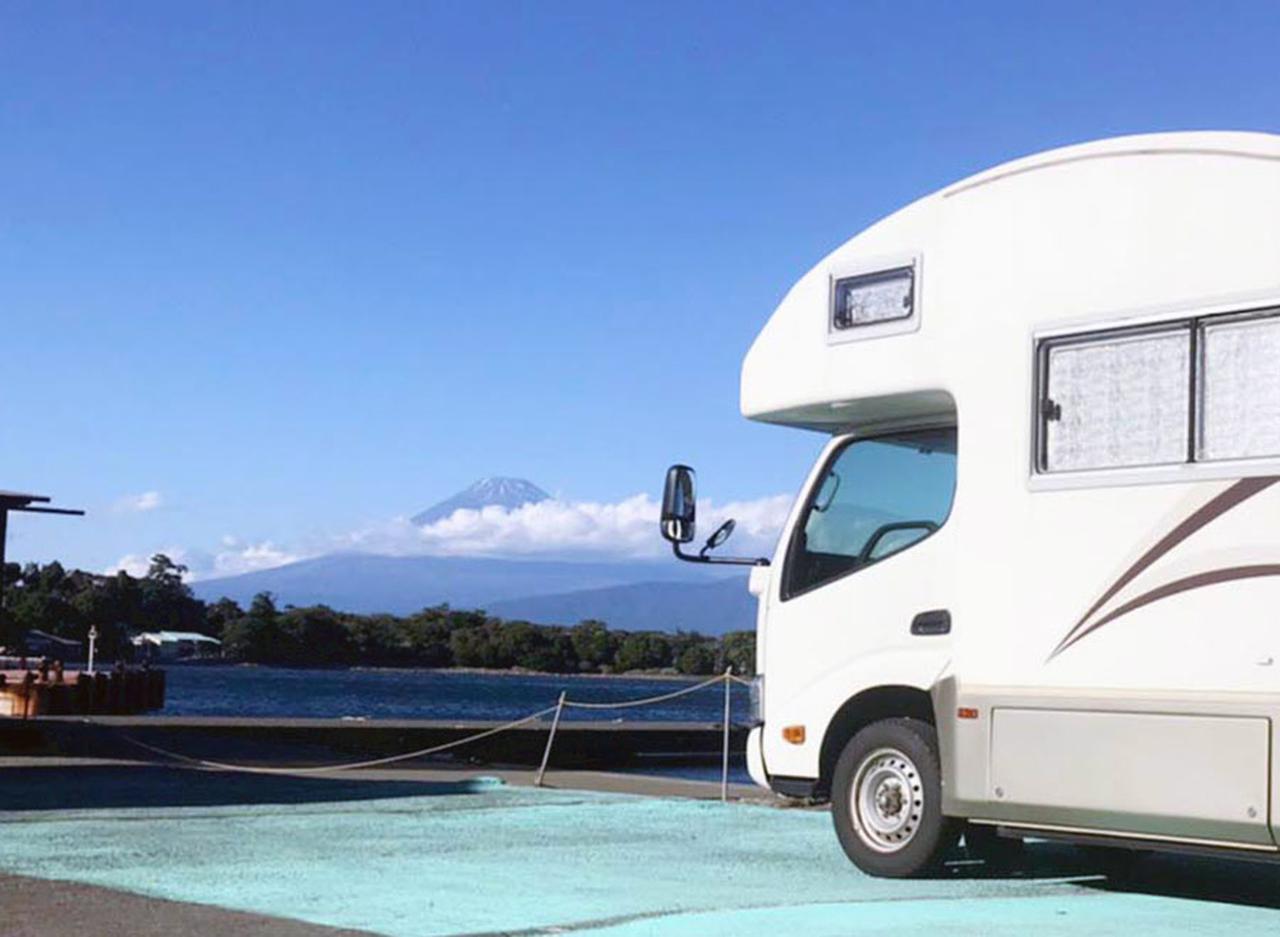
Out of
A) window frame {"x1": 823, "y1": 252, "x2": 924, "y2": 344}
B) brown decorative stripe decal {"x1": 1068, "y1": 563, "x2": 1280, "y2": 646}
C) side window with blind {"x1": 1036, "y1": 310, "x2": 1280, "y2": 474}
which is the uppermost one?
window frame {"x1": 823, "y1": 252, "x2": 924, "y2": 344}

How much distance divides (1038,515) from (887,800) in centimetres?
191

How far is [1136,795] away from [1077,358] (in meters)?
2.17

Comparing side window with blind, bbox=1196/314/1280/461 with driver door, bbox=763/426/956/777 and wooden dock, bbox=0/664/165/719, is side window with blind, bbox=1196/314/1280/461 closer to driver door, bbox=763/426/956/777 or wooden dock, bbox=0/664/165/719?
driver door, bbox=763/426/956/777

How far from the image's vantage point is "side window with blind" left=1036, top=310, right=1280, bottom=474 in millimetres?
8984

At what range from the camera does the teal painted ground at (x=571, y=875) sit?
8.88 meters

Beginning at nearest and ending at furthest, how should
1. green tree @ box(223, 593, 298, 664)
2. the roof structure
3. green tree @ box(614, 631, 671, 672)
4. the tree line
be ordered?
the tree line, green tree @ box(614, 631, 671, 672), the roof structure, green tree @ box(223, 593, 298, 664)

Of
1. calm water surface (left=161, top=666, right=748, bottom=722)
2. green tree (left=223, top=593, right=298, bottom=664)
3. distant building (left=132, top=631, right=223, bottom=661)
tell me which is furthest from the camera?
green tree (left=223, top=593, right=298, bottom=664)

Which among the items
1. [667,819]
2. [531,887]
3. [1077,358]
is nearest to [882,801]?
[531,887]

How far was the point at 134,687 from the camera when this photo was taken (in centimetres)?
5334

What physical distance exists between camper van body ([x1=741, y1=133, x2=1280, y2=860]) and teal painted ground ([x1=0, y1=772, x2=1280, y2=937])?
61 centimetres

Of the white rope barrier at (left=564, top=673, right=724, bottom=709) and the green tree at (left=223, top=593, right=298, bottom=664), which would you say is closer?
the white rope barrier at (left=564, top=673, right=724, bottom=709)

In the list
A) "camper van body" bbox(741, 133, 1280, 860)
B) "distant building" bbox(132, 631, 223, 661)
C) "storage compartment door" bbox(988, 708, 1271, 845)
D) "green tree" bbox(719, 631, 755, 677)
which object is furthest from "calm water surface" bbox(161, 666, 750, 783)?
"storage compartment door" bbox(988, 708, 1271, 845)

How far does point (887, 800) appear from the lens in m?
10.7

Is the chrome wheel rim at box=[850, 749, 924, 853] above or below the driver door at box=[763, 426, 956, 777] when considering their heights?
below
